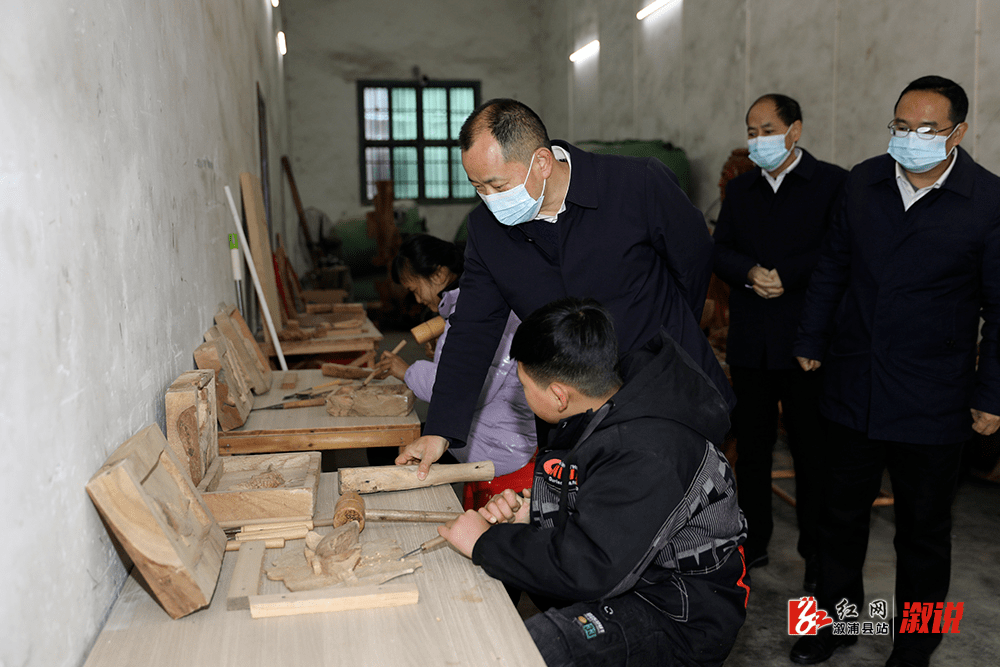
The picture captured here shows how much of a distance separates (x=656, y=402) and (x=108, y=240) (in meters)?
1.15

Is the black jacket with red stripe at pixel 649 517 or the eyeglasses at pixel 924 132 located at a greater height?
the eyeglasses at pixel 924 132

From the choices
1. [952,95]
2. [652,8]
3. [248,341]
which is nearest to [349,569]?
[248,341]

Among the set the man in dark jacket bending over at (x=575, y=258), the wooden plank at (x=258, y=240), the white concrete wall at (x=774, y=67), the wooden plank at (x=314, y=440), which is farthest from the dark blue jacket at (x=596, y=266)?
the white concrete wall at (x=774, y=67)

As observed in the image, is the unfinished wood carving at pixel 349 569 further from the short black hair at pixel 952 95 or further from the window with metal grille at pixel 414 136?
the window with metal grille at pixel 414 136

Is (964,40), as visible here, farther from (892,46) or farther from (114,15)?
(114,15)

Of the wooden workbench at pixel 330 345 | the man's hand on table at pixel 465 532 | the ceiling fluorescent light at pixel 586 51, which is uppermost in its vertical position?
the ceiling fluorescent light at pixel 586 51

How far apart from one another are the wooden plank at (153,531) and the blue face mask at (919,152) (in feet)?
7.63

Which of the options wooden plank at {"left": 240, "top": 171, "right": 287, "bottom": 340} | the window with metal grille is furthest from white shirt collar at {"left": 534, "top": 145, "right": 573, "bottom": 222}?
the window with metal grille

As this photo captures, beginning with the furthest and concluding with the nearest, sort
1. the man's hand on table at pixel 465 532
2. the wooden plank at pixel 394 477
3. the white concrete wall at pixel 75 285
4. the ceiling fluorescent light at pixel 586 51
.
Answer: the ceiling fluorescent light at pixel 586 51, the wooden plank at pixel 394 477, the man's hand on table at pixel 465 532, the white concrete wall at pixel 75 285

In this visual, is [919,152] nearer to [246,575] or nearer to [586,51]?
[246,575]

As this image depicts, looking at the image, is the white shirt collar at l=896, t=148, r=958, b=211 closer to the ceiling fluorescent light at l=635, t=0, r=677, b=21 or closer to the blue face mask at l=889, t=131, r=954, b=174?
the blue face mask at l=889, t=131, r=954, b=174

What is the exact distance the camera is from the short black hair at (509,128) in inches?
79.7

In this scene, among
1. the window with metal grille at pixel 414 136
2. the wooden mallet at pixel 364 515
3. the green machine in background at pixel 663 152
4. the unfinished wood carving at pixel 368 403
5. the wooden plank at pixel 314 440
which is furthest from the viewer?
the window with metal grille at pixel 414 136

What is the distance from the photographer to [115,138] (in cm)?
162
